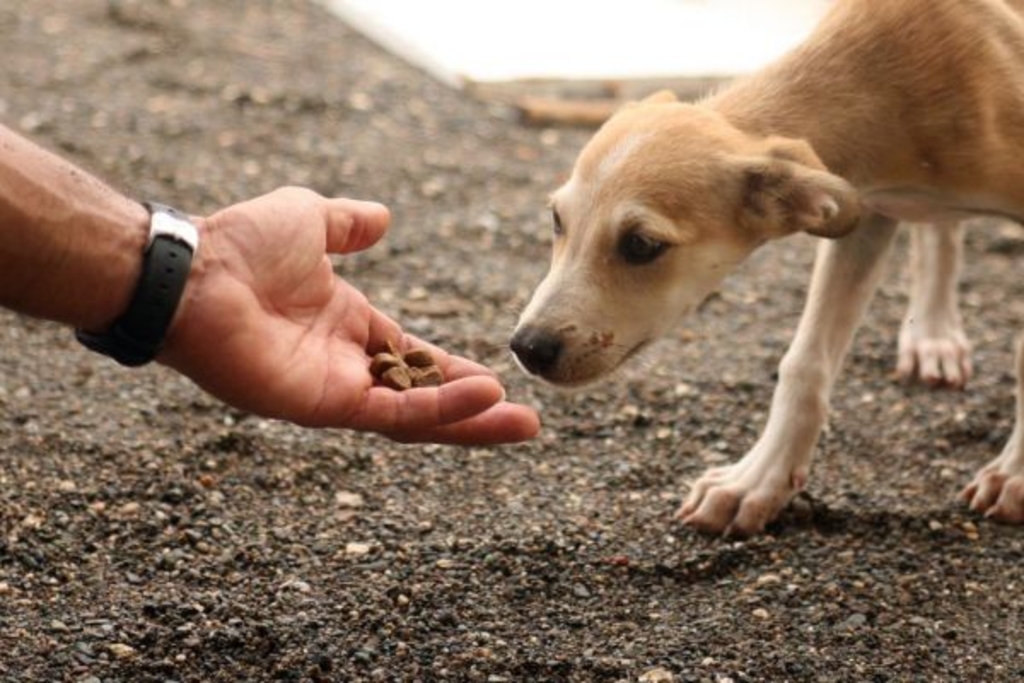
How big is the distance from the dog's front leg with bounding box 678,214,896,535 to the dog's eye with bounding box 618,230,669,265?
0.65 metres

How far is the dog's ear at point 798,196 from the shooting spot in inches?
139

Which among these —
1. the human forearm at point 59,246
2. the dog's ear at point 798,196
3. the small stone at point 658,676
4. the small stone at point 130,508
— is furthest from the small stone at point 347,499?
the dog's ear at point 798,196

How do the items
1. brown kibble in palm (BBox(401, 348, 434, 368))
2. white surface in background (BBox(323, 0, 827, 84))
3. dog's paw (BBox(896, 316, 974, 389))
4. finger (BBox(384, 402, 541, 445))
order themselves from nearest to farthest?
finger (BBox(384, 402, 541, 445)) → brown kibble in palm (BBox(401, 348, 434, 368)) → dog's paw (BBox(896, 316, 974, 389)) → white surface in background (BBox(323, 0, 827, 84))

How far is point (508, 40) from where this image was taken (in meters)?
7.85

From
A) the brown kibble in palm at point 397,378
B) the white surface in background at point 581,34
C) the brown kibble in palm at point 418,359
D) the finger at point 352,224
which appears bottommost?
the white surface in background at point 581,34

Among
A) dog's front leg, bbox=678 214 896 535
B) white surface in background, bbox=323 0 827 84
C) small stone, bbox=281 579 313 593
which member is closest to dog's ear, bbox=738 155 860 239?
dog's front leg, bbox=678 214 896 535

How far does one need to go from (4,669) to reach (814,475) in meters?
2.11

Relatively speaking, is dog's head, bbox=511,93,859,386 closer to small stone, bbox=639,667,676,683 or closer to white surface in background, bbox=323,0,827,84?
small stone, bbox=639,667,676,683

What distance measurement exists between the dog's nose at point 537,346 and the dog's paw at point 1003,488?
1271mm

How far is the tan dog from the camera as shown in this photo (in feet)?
11.7

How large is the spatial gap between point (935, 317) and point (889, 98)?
135cm

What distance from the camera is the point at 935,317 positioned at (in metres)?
4.96

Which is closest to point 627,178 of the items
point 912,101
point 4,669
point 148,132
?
point 912,101

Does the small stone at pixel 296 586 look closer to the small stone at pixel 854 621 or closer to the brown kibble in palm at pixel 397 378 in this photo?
the brown kibble in palm at pixel 397 378
